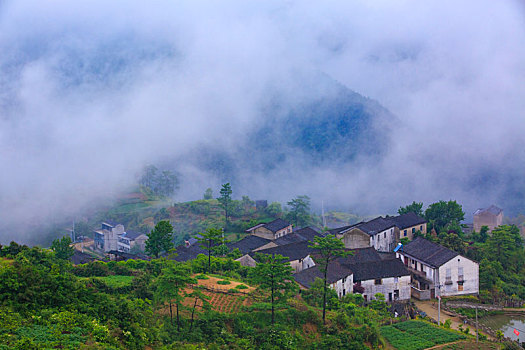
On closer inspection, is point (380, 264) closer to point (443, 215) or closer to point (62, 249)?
point (443, 215)

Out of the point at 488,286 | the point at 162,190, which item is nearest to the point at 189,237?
the point at 162,190

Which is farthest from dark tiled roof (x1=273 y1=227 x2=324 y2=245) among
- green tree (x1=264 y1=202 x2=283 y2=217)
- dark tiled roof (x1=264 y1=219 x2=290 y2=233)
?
green tree (x1=264 y1=202 x2=283 y2=217)

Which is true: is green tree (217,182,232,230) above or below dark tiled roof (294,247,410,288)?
above

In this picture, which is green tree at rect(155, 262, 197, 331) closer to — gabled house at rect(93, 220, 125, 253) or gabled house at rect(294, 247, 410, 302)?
gabled house at rect(294, 247, 410, 302)

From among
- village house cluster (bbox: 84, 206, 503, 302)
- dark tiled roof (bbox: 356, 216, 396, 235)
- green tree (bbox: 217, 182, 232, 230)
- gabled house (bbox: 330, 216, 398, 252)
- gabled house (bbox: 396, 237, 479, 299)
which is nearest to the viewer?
village house cluster (bbox: 84, 206, 503, 302)

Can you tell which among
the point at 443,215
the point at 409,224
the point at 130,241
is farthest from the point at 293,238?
the point at 130,241

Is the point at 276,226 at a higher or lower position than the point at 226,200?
lower

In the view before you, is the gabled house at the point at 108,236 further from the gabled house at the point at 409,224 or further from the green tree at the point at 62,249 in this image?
the gabled house at the point at 409,224
